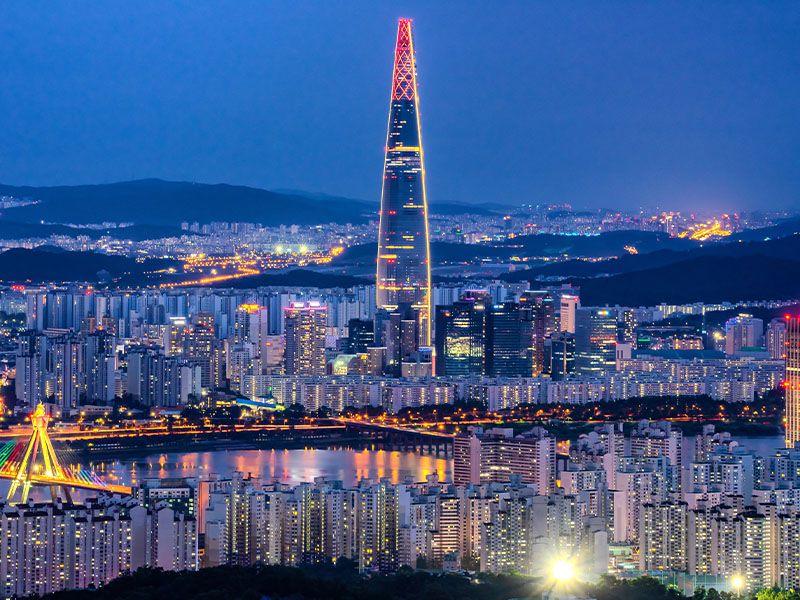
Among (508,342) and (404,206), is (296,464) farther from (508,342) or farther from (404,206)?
(404,206)

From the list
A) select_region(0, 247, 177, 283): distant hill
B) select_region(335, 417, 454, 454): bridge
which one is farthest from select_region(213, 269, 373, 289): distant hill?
select_region(335, 417, 454, 454): bridge

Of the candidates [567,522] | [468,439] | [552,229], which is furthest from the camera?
[552,229]

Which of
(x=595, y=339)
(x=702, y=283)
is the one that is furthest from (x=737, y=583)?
(x=702, y=283)

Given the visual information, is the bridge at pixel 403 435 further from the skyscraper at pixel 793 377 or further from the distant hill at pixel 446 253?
the distant hill at pixel 446 253

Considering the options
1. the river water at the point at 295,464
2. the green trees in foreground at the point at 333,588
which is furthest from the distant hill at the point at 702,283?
the green trees in foreground at the point at 333,588

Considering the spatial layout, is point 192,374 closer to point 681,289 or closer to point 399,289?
point 399,289

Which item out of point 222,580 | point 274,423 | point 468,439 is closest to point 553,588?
point 222,580

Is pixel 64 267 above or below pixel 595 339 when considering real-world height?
above

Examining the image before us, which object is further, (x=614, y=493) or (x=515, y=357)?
(x=515, y=357)
